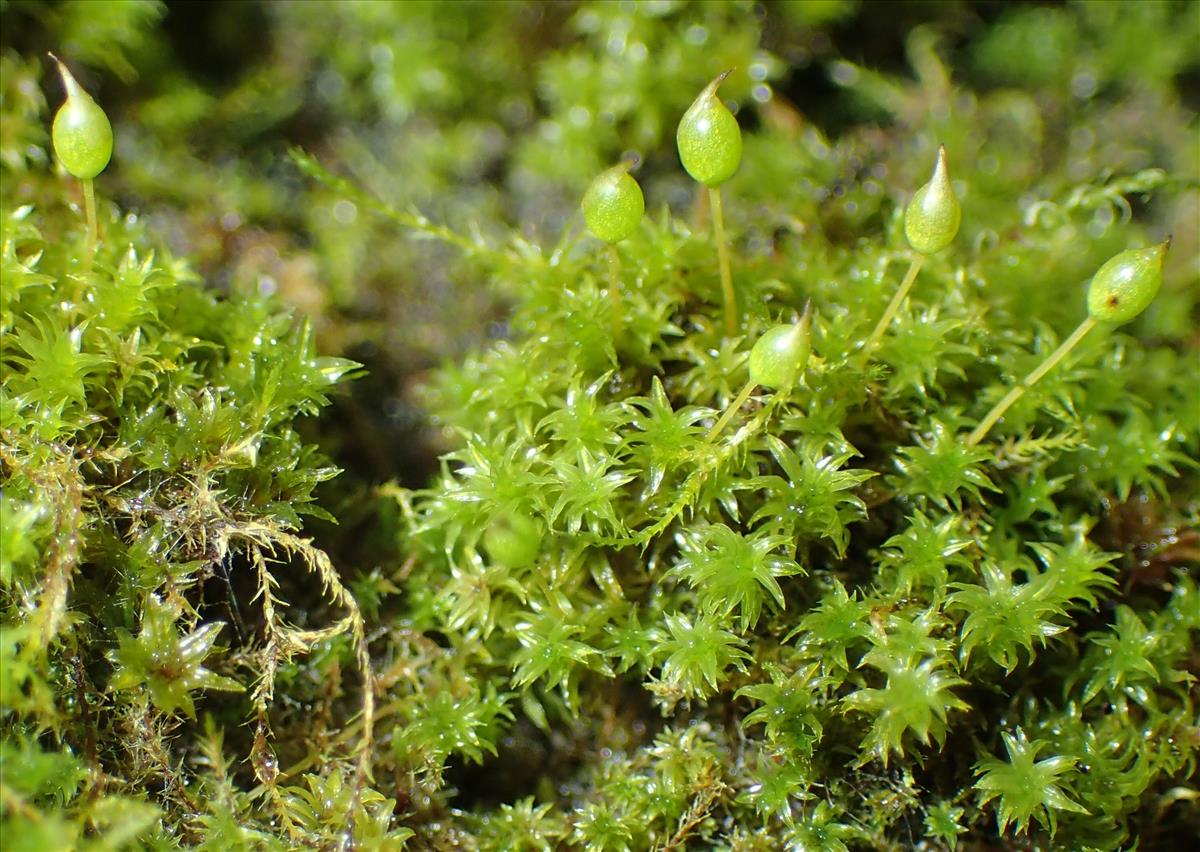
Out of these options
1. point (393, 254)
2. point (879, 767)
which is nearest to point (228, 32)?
point (393, 254)

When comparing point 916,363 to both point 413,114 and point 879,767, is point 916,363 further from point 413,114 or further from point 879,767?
point 413,114

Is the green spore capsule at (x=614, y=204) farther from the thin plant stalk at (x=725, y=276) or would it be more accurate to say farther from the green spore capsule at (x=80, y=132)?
the green spore capsule at (x=80, y=132)

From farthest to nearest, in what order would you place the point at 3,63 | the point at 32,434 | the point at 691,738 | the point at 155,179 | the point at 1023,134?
the point at 1023,134, the point at 155,179, the point at 3,63, the point at 691,738, the point at 32,434

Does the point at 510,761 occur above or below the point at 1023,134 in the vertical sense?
below

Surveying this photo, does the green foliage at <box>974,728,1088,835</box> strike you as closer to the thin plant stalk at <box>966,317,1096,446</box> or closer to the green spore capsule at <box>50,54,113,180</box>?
the thin plant stalk at <box>966,317,1096,446</box>

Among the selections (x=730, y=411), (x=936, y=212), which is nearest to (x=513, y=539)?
(x=730, y=411)

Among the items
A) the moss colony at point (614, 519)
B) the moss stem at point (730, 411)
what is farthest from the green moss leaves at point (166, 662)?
the moss stem at point (730, 411)

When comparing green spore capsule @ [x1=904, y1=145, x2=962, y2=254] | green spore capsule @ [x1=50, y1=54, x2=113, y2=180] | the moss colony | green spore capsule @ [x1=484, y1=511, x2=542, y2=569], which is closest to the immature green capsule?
the moss colony
